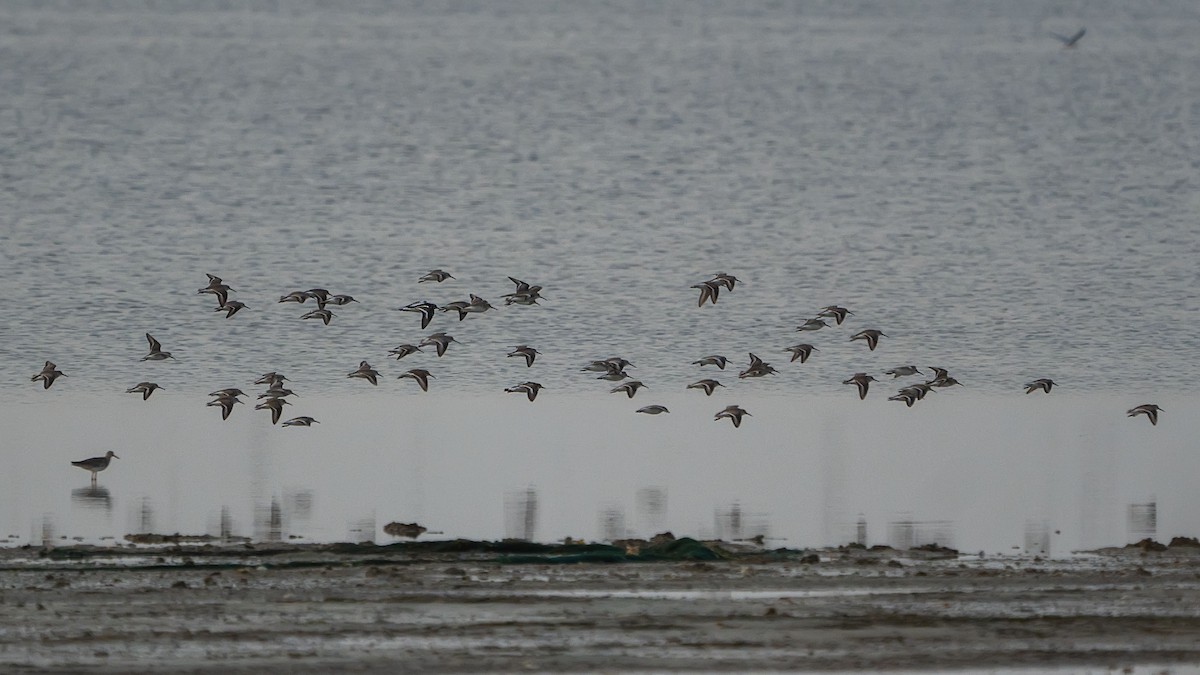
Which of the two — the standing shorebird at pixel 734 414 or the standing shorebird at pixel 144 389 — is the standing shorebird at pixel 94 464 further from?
the standing shorebird at pixel 734 414

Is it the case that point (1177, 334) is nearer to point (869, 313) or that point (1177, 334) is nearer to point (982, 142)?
point (869, 313)

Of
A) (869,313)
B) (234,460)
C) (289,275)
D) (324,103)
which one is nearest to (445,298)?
(289,275)

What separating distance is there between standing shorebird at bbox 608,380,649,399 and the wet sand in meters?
10.2

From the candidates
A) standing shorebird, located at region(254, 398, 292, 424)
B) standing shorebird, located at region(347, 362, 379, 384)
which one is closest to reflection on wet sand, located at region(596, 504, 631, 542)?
standing shorebird, located at region(254, 398, 292, 424)

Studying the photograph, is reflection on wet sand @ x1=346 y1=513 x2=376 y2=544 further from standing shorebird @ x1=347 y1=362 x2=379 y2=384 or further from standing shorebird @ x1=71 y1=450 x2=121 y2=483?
standing shorebird @ x1=347 y1=362 x2=379 y2=384

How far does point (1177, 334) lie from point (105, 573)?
24.7 m

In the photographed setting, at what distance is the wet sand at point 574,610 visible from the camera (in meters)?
14.0

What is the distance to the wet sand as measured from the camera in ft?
45.9

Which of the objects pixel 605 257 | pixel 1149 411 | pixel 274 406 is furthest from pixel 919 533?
pixel 605 257

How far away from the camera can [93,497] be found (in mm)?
21594

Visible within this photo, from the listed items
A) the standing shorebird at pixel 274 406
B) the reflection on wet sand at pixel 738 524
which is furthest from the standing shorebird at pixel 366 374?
the reflection on wet sand at pixel 738 524

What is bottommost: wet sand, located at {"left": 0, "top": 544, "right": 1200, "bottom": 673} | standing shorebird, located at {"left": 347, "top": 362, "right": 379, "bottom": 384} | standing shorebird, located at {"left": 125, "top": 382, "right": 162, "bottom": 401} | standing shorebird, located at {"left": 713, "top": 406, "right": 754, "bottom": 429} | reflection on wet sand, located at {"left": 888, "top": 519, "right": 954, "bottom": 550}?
wet sand, located at {"left": 0, "top": 544, "right": 1200, "bottom": 673}

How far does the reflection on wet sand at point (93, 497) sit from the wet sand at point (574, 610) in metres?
3.09

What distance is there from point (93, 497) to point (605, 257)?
2614 centimetres
